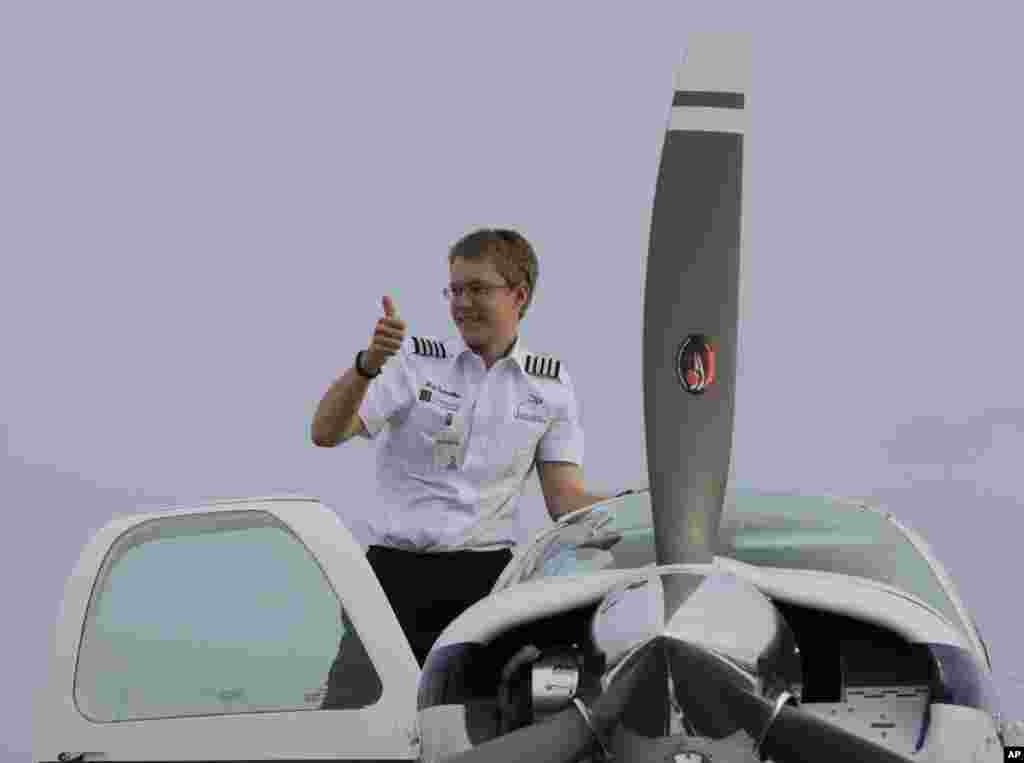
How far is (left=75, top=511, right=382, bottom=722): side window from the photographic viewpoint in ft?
24.1

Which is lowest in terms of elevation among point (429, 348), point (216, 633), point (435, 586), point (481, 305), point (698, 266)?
point (216, 633)

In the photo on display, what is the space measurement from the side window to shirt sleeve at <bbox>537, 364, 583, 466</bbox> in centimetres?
110

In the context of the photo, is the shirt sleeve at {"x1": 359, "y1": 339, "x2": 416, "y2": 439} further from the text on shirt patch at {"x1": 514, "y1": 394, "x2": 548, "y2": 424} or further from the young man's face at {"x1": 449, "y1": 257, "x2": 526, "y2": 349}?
the text on shirt patch at {"x1": 514, "y1": 394, "x2": 548, "y2": 424}

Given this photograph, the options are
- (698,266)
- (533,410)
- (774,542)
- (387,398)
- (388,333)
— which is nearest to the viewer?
(698,266)

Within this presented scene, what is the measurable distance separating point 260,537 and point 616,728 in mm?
2276

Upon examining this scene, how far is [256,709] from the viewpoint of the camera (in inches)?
289

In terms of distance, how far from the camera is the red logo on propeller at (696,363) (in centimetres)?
630

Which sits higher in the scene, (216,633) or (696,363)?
(696,363)

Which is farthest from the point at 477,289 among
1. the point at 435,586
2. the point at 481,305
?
the point at 435,586

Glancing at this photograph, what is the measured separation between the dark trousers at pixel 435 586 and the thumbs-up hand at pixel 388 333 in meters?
0.90

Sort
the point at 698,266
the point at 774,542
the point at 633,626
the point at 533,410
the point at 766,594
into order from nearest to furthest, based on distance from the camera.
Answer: the point at 633,626
the point at 766,594
the point at 698,266
the point at 774,542
the point at 533,410

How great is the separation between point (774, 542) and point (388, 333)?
1607 millimetres

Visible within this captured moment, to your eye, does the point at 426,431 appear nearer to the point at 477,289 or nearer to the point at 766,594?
the point at 477,289

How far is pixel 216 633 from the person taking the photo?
25.4 feet
